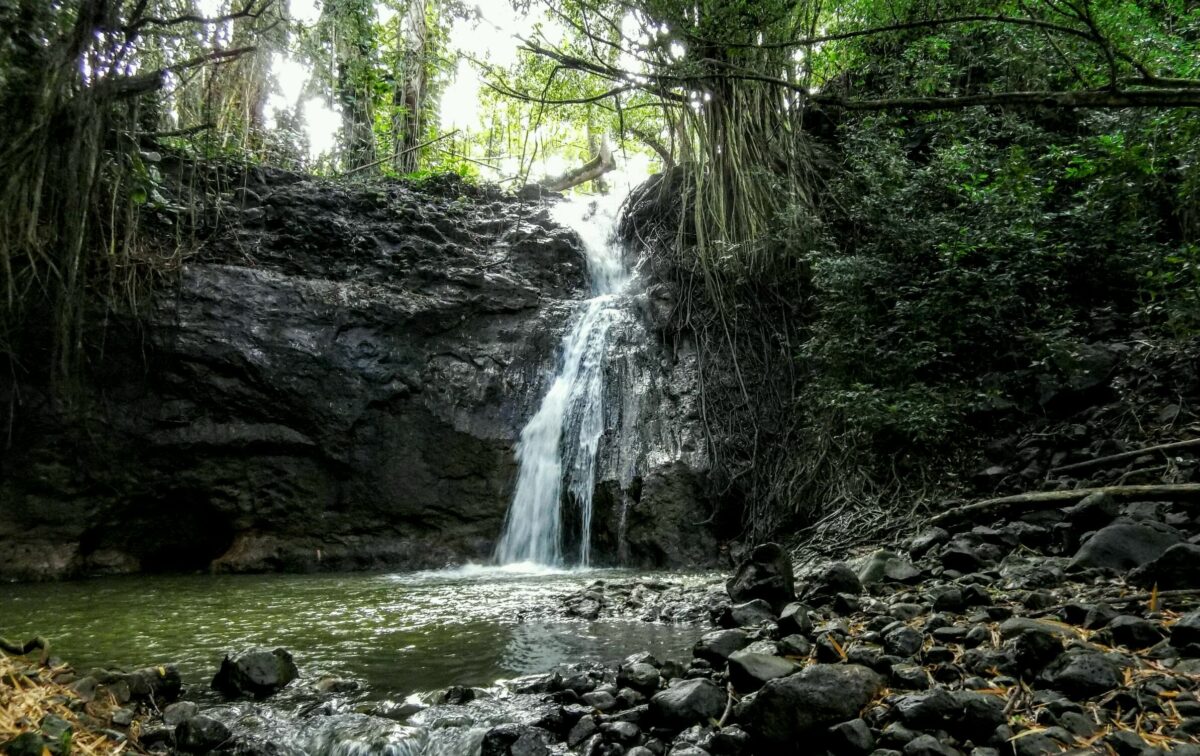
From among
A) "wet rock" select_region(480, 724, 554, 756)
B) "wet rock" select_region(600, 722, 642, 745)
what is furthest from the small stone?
"wet rock" select_region(600, 722, 642, 745)

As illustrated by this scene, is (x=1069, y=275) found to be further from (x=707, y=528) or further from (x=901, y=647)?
(x=901, y=647)

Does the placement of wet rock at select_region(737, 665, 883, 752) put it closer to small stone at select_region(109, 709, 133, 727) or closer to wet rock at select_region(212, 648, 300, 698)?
wet rock at select_region(212, 648, 300, 698)

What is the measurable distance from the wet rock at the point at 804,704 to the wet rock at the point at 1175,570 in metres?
1.24

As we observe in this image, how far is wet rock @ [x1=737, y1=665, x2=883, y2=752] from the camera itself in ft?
6.64

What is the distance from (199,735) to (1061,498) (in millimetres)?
3941

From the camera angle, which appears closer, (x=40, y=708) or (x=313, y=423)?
(x=40, y=708)

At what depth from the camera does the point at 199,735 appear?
238cm

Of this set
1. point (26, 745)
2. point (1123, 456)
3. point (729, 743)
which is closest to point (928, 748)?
point (729, 743)

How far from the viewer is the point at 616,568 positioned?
6488 millimetres

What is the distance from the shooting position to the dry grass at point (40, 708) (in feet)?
7.06

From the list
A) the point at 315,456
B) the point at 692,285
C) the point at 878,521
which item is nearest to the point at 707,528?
the point at 878,521

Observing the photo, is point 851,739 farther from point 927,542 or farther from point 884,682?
point 927,542

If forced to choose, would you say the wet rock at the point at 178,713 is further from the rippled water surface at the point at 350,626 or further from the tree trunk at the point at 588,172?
the tree trunk at the point at 588,172

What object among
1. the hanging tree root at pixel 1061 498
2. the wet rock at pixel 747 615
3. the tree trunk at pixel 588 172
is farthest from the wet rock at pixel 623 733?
the tree trunk at pixel 588 172
